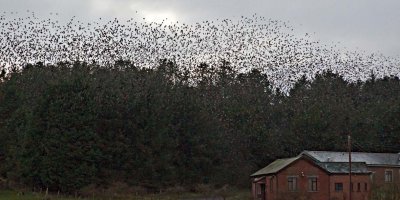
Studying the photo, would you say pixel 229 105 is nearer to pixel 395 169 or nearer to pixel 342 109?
pixel 342 109

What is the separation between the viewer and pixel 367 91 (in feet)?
322

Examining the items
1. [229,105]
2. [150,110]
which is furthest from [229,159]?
[150,110]

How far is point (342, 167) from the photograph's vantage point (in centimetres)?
5575

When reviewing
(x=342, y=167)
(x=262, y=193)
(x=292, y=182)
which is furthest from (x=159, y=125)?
(x=342, y=167)

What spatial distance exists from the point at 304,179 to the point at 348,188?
3993mm

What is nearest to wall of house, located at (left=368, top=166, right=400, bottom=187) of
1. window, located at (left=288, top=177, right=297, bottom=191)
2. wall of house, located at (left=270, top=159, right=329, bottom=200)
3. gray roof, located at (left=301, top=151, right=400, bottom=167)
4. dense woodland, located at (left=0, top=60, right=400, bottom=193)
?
gray roof, located at (left=301, top=151, right=400, bottom=167)

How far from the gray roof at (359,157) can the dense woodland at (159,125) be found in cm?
654

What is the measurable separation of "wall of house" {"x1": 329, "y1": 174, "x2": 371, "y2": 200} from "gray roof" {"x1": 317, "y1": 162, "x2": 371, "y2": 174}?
0.38 metres

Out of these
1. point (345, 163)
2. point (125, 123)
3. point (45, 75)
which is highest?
point (45, 75)

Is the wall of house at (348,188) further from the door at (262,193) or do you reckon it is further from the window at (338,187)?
the door at (262,193)

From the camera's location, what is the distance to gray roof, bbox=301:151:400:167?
5884 centimetres

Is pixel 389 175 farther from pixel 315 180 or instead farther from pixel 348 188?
pixel 315 180

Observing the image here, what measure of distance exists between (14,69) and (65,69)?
575 cm

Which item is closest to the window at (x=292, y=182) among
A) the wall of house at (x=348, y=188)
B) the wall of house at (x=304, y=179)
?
the wall of house at (x=304, y=179)
